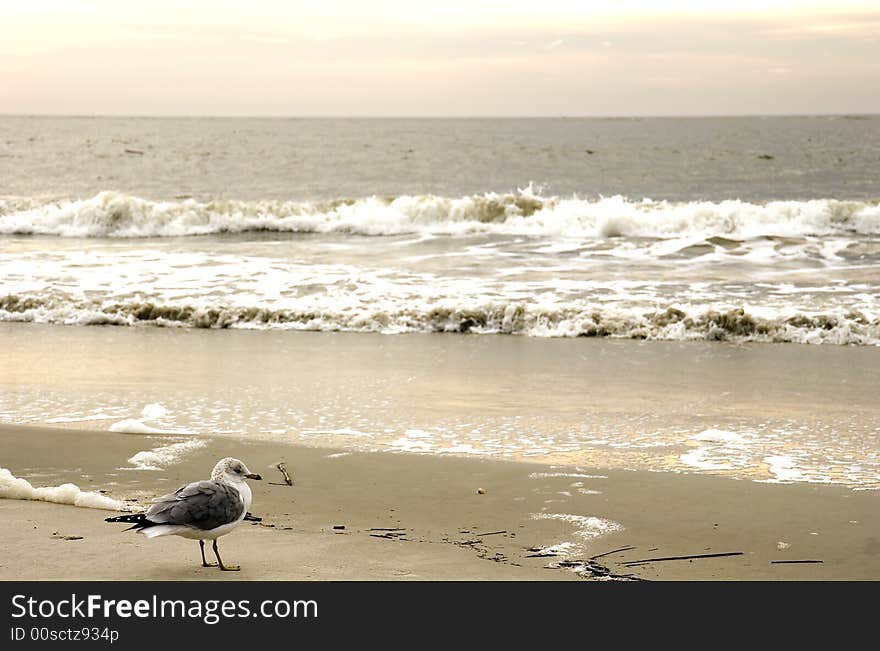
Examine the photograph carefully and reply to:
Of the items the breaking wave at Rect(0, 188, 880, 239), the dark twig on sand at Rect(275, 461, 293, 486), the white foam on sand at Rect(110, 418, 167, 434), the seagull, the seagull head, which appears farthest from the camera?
the breaking wave at Rect(0, 188, 880, 239)

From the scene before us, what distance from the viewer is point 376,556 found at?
4.80 metres

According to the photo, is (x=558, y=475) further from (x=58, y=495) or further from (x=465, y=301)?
(x=465, y=301)

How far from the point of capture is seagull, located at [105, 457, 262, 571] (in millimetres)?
4082

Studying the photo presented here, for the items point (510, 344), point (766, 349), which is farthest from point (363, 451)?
point (766, 349)

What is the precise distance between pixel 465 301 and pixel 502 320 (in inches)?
35.2

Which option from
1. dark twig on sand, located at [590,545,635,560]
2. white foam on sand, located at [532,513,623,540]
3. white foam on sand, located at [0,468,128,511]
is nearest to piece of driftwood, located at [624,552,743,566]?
dark twig on sand, located at [590,545,635,560]

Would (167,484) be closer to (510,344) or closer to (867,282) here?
(510,344)

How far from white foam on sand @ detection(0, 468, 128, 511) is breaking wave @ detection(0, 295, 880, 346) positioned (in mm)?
6518

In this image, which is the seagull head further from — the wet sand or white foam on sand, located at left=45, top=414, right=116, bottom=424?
white foam on sand, located at left=45, top=414, right=116, bottom=424

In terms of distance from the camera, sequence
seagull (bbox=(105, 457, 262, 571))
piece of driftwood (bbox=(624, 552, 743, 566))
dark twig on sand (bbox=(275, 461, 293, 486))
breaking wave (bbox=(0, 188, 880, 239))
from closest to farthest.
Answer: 1. seagull (bbox=(105, 457, 262, 571))
2. piece of driftwood (bbox=(624, 552, 743, 566))
3. dark twig on sand (bbox=(275, 461, 293, 486))
4. breaking wave (bbox=(0, 188, 880, 239))

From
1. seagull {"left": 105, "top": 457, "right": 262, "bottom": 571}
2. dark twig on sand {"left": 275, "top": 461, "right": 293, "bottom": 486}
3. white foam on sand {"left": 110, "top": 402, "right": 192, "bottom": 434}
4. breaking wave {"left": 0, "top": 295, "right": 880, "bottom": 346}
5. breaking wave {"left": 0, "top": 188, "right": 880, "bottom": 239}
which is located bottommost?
white foam on sand {"left": 110, "top": 402, "right": 192, "bottom": 434}

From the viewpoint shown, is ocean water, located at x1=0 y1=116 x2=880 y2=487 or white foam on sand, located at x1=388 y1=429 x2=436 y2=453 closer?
white foam on sand, located at x1=388 y1=429 x2=436 y2=453

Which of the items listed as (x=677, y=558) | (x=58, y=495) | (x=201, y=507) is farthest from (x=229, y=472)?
(x=677, y=558)

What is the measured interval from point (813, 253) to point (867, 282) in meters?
3.23
